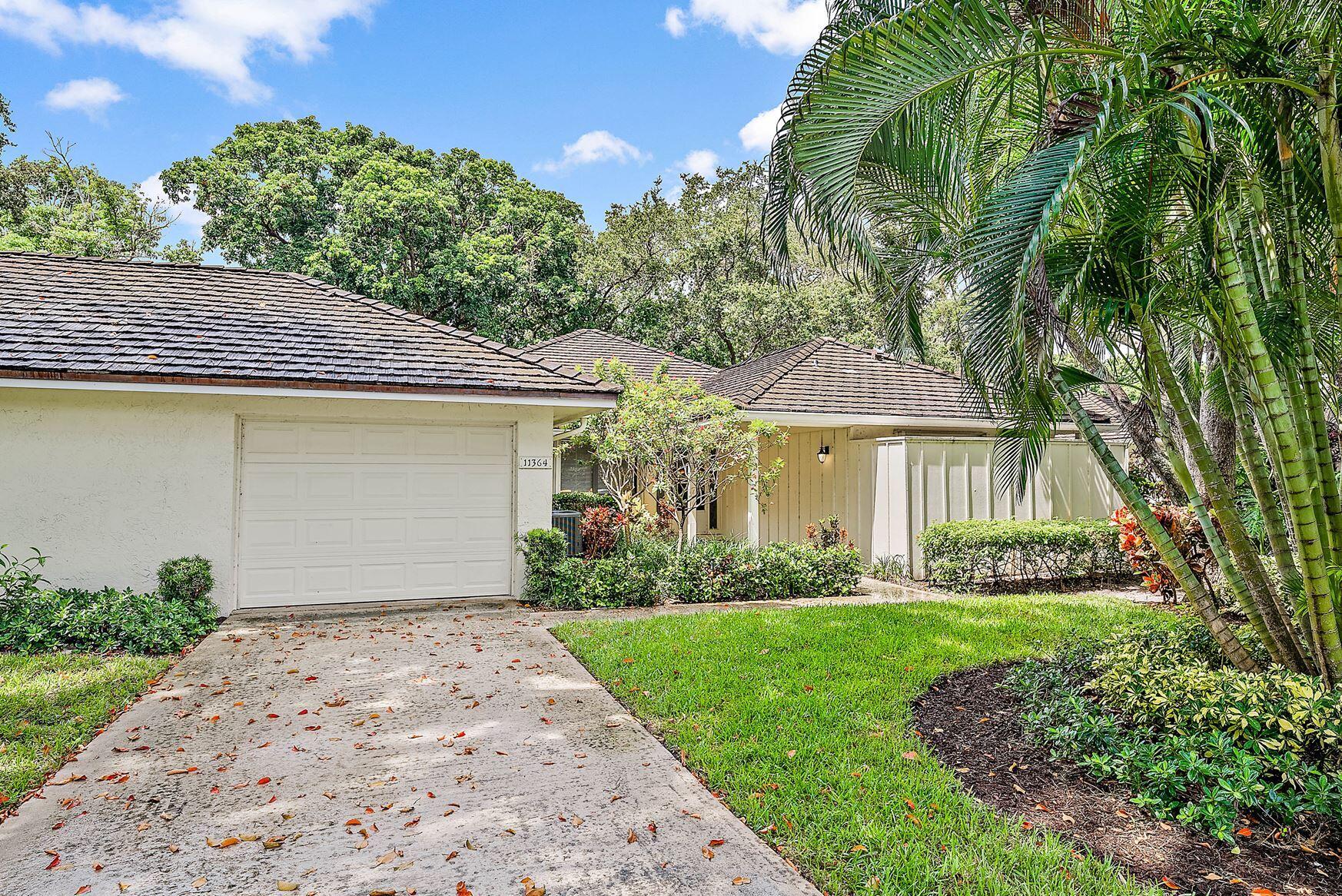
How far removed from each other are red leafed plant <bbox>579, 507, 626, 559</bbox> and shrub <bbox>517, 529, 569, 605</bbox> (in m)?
1.54

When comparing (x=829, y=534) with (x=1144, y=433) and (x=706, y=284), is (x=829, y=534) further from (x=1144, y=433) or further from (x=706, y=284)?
(x=706, y=284)

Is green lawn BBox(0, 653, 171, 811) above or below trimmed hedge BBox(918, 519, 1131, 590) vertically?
below

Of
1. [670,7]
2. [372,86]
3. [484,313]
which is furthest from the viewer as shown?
[484,313]

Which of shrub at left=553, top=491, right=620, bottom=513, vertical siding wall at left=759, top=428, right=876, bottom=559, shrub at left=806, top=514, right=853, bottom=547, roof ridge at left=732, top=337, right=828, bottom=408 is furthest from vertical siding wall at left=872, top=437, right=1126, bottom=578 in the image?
shrub at left=553, top=491, right=620, bottom=513

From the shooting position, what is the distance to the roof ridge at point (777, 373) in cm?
1194

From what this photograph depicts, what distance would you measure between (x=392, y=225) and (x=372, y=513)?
55.3ft

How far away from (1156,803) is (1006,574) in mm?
7059

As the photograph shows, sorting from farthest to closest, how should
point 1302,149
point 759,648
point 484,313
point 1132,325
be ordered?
point 484,313, point 759,648, point 1132,325, point 1302,149

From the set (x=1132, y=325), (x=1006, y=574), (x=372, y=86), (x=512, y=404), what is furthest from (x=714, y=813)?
(x=372, y=86)

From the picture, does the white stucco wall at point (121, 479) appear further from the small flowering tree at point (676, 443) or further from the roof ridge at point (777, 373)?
the roof ridge at point (777, 373)

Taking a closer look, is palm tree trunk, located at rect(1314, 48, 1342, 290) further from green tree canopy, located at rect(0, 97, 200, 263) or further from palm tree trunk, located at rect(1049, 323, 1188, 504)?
green tree canopy, located at rect(0, 97, 200, 263)

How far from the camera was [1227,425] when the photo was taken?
9.02m

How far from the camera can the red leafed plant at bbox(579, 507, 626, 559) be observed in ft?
36.1

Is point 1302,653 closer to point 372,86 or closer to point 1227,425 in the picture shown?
point 1227,425
